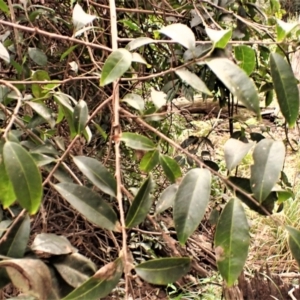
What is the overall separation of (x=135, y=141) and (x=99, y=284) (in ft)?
0.74

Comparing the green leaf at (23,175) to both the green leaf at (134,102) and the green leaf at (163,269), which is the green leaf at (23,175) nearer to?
the green leaf at (163,269)

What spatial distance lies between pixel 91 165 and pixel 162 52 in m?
1.04

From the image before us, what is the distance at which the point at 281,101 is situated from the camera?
1.76 feet

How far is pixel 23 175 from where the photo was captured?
0.47 m

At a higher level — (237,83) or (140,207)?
(237,83)

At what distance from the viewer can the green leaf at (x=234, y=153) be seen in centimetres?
56

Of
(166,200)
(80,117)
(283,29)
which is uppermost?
(283,29)

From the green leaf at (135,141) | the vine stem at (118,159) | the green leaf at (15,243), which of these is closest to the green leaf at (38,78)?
the vine stem at (118,159)

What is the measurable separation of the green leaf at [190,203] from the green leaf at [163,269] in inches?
0.9

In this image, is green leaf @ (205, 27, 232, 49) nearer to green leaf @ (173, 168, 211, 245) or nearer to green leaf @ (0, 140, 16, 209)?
green leaf @ (173, 168, 211, 245)

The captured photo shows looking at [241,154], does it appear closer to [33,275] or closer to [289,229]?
[289,229]

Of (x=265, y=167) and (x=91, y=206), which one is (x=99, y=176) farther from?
(x=265, y=167)

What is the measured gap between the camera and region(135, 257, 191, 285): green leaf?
490mm

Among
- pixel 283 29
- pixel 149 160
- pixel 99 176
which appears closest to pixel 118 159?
pixel 99 176
